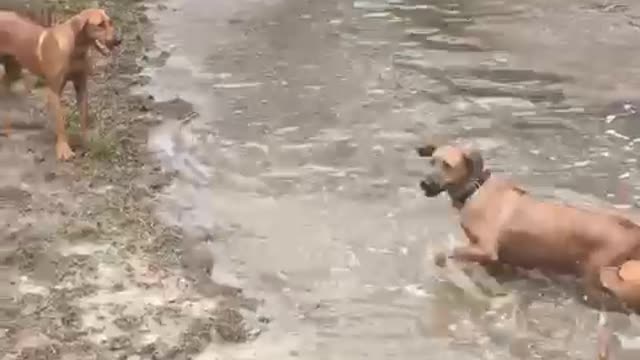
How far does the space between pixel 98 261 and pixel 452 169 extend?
2.07m

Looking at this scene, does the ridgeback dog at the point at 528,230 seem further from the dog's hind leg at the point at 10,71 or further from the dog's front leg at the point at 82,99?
the dog's hind leg at the point at 10,71

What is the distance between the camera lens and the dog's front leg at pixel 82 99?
8523 mm

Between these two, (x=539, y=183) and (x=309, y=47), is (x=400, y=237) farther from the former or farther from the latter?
(x=309, y=47)

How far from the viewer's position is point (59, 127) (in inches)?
334

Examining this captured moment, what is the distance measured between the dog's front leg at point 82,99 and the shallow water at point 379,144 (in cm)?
56

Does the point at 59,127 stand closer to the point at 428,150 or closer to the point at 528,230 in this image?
the point at 428,150

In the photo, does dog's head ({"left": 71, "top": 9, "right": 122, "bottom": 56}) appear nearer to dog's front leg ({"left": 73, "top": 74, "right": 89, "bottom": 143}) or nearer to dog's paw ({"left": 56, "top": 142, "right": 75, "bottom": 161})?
dog's front leg ({"left": 73, "top": 74, "right": 89, "bottom": 143})

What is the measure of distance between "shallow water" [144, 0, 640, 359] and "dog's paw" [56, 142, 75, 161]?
711 millimetres

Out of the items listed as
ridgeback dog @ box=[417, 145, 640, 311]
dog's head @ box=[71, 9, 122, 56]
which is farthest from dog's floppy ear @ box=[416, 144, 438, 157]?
dog's head @ box=[71, 9, 122, 56]

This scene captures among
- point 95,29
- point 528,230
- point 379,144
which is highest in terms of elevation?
point 95,29

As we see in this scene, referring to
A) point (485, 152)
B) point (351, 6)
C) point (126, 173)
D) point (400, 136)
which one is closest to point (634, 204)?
point (485, 152)

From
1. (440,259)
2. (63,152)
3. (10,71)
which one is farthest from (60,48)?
(440,259)

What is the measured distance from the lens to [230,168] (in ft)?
27.8

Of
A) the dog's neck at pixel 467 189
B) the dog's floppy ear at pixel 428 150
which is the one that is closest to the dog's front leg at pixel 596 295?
the dog's neck at pixel 467 189
